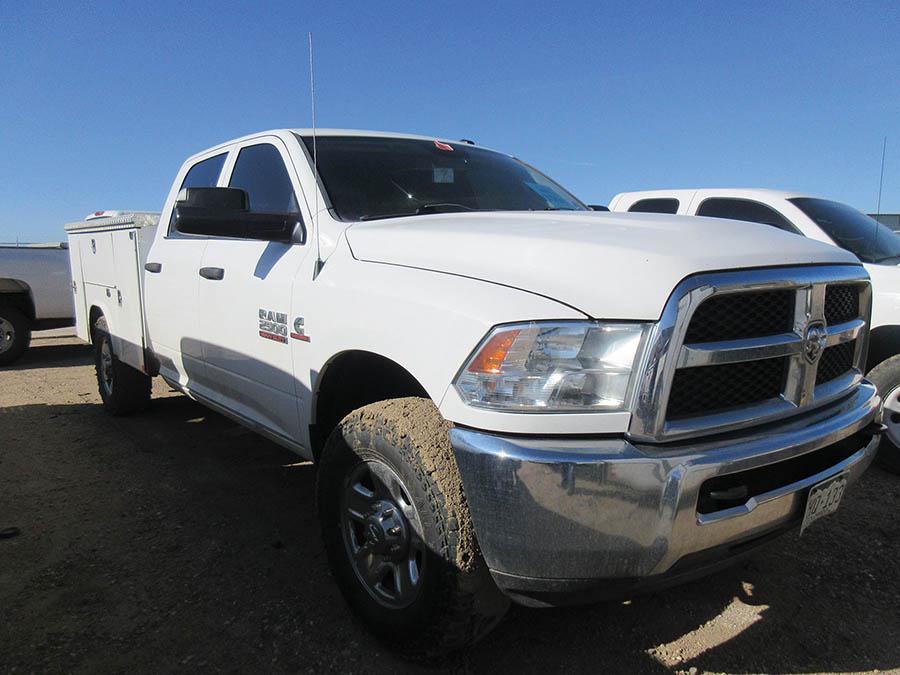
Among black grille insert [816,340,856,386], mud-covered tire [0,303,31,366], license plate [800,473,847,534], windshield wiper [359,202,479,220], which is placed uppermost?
windshield wiper [359,202,479,220]

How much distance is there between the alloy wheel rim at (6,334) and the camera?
895 centimetres

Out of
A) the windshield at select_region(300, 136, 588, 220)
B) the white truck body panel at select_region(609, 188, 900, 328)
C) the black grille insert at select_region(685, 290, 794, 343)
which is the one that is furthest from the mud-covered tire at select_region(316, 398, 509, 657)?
the white truck body panel at select_region(609, 188, 900, 328)

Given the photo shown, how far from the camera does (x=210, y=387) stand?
368cm

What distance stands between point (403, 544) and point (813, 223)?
175 inches

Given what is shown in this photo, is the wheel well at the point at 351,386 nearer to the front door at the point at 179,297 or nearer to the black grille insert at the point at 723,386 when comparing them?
the black grille insert at the point at 723,386

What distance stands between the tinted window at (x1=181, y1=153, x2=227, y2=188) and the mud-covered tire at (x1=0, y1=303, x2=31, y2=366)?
6.18 m

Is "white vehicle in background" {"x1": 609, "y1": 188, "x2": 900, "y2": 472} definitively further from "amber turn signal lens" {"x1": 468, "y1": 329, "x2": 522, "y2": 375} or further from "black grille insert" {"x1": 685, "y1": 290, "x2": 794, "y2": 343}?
"amber turn signal lens" {"x1": 468, "y1": 329, "x2": 522, "y2": 375}

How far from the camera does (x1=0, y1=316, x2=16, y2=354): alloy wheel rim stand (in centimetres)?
895

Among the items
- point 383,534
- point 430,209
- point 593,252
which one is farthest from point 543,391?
point 430,209

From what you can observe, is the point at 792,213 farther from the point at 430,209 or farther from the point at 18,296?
the point at 18,296

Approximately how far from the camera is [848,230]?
5.11 m

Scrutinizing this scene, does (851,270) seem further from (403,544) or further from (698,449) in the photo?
(403,544)

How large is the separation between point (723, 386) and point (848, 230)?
409 cm

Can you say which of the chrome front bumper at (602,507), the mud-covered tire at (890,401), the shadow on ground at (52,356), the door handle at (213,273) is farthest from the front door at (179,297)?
the shadow on ground at (52,356)
